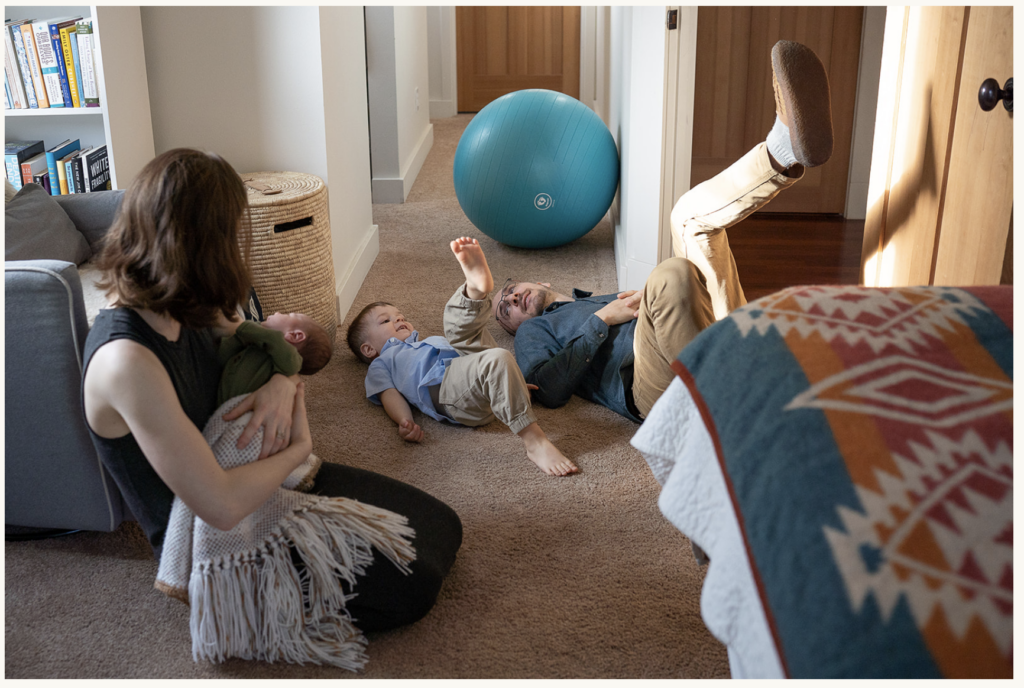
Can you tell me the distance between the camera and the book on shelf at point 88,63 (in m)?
2.63

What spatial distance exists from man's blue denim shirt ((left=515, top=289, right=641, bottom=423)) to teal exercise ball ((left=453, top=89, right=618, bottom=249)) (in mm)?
988

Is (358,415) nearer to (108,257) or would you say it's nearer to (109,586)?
(109,586)

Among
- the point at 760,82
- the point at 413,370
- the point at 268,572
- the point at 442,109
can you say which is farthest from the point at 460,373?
the point at 442,109

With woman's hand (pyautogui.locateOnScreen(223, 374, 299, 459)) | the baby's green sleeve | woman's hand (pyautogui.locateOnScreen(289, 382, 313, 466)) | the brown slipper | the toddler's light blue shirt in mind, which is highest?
the brown slipper

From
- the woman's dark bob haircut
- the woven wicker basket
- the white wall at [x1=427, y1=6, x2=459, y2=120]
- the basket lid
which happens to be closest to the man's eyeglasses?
the woven wicker basket

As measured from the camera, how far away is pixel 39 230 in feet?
6.92

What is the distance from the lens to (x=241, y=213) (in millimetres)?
1218

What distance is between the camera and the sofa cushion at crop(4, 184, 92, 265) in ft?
6.59

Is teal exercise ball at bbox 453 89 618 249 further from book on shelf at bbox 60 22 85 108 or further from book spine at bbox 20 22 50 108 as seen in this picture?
book spine at bbox 20 22 50 108

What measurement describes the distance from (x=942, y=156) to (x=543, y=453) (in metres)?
1.07

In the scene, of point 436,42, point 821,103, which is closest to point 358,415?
point 821,103

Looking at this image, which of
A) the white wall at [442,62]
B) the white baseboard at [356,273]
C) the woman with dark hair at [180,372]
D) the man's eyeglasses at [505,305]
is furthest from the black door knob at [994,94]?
the white wall at [442,62]

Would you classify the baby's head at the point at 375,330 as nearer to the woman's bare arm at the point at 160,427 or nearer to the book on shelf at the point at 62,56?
the woman's bare arm at the point at 160,427

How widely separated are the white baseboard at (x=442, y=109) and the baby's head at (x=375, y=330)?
4627 mm
